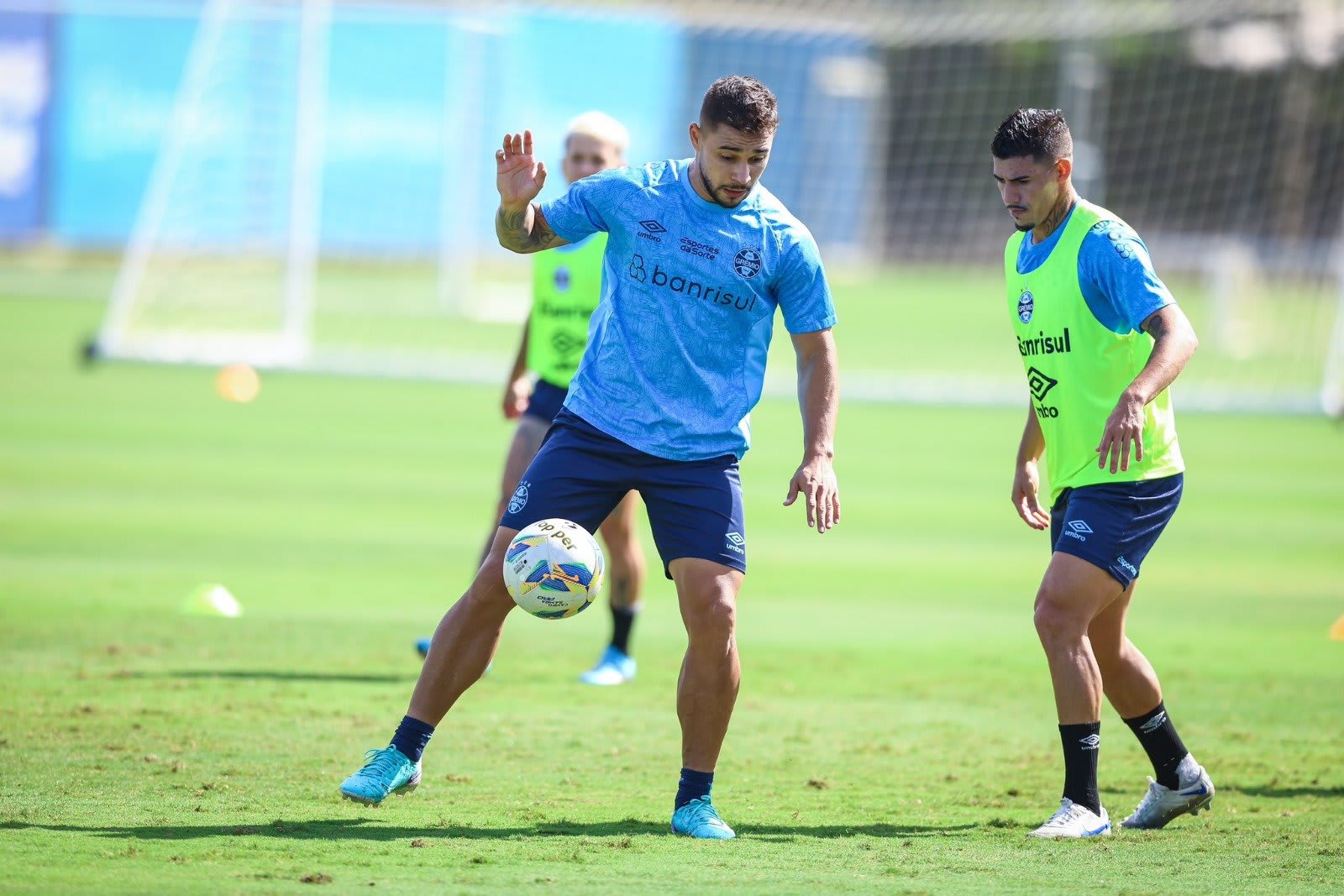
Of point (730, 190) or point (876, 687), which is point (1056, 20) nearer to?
point (876, 687)

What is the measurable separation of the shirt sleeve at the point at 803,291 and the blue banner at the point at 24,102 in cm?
3027

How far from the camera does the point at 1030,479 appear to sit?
658cm

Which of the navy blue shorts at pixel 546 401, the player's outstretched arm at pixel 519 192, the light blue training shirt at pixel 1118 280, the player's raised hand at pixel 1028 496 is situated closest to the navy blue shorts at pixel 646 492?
the player's outstretched arm at pixel 519 192

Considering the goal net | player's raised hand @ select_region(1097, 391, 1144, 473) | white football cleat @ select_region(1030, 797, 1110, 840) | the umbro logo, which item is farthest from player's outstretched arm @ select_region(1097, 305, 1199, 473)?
the goal net

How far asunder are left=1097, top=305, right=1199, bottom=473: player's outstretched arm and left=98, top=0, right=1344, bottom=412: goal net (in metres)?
16.1

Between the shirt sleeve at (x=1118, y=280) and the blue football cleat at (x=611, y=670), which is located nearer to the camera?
the shirt sleeve at (x=1118, y=280)

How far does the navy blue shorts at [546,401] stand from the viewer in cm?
846

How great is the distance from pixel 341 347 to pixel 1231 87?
50.5ft

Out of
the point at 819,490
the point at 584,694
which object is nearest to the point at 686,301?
the point at 819,490

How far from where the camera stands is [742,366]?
590 cm

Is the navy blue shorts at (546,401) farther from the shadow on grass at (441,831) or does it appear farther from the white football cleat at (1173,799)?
the white football cleat at (1173,799)

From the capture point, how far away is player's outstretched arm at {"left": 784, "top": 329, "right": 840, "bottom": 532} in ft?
18.7

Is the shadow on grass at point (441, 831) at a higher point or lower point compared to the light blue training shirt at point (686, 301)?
lower

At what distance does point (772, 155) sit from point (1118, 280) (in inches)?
891
